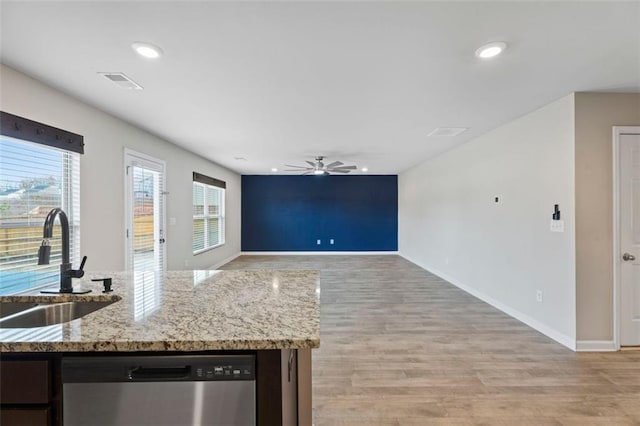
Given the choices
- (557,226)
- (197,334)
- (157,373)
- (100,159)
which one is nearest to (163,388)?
(157,373)

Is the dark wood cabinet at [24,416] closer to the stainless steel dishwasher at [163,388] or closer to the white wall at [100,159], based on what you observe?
the stainless steel dishwasher at [163,388]

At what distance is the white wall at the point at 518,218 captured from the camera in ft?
9.85

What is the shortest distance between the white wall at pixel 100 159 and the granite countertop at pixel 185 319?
1.56 m

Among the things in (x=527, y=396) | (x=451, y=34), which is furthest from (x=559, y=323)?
(x=451, y=34)

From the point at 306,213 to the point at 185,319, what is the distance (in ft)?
26.3

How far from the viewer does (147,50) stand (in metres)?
2.01

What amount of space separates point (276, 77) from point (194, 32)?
2.45 feet

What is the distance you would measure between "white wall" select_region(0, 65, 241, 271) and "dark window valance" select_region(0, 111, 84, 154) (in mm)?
60

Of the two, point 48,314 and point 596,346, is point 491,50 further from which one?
point 48,314

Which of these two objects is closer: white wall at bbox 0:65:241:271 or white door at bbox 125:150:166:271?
white wall at bbox 0:65:241:271

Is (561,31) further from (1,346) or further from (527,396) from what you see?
(1,346)

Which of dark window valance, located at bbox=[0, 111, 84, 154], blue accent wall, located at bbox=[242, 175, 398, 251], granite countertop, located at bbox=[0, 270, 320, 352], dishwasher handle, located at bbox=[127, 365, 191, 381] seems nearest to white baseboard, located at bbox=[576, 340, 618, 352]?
granite countertop, located at bbox=[0, 270, 320, 352]

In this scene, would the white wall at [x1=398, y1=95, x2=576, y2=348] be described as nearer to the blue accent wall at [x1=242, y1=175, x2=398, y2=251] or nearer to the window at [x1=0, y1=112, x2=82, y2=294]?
the blue accent wall at [x1=242, y1=175, x2=398, y2=251]

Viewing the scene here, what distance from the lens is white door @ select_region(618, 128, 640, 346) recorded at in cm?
289
